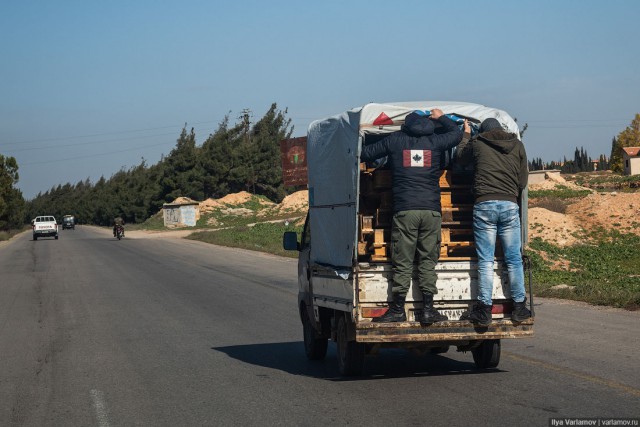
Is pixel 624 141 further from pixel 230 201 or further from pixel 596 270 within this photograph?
pixel 596 270

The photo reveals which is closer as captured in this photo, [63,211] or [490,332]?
[490,332]

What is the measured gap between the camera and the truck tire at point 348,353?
912 cm

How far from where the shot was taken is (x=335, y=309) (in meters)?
9.33

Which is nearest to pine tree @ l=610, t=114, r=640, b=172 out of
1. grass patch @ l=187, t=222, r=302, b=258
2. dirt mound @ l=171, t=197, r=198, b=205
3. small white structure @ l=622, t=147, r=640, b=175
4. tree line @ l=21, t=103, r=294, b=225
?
small white structure @ l=622, t=147, r=640, b=175

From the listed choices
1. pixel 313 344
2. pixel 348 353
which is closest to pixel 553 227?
pixel 313 344

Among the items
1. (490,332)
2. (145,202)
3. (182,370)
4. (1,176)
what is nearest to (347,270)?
(490,332)

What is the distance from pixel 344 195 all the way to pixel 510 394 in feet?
8.40

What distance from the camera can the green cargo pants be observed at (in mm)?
8570

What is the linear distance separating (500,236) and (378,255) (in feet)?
3.97

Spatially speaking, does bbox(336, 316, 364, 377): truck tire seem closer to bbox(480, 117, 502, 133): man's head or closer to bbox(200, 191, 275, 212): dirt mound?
bbox(480, 117, 502, 133): man's head

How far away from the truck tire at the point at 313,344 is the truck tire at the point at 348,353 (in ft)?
3.78

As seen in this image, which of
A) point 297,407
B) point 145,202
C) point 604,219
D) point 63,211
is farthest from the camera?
point 63,211

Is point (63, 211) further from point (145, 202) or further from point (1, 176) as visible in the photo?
point (1, 176)

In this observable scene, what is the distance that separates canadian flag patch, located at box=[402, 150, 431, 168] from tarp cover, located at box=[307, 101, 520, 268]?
0.39m
